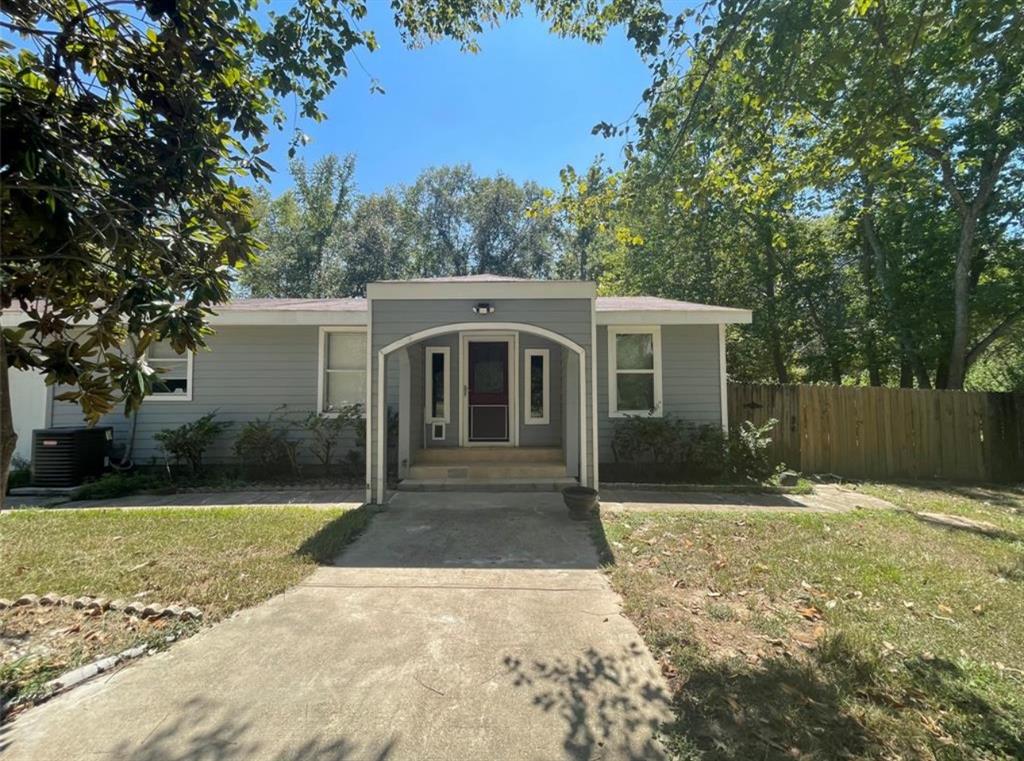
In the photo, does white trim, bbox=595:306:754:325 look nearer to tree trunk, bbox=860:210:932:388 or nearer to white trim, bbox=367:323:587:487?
white trim, bbox=367:323:587:487

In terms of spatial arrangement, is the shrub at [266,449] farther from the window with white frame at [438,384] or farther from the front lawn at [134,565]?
the window with white frame at [438,384]

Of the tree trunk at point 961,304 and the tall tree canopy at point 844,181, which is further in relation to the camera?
the tree trunk at point 961,304

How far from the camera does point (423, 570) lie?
4.42m

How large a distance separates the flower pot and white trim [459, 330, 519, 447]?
331 centimetres

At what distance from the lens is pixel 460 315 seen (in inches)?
259

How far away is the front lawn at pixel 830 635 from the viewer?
2.30m

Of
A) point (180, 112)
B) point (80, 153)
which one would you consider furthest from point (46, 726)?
point (180, 112)

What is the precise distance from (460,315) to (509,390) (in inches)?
119

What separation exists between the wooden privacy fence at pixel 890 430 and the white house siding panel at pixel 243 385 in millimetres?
8408

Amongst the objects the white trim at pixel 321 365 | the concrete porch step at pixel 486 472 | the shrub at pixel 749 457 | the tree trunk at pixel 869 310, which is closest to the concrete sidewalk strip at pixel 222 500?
the concrete porch step at pixel 486 472

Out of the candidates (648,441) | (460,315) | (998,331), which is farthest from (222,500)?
(998,331)

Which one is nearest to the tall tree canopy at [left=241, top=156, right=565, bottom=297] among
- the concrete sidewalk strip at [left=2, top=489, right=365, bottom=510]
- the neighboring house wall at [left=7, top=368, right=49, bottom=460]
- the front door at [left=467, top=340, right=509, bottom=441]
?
the neighboring house wall at [left=7, top=368, right=49, bottom=460]

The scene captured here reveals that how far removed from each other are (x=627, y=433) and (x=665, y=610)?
522 centimetres

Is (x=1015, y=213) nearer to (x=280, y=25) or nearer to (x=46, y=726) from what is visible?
(x=280, y=25)
